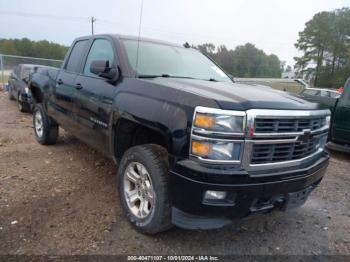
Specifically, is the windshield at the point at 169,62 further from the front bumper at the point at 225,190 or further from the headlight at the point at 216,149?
the front bumper at the point at 225,190

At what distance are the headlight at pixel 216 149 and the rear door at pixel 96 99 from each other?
1.31m

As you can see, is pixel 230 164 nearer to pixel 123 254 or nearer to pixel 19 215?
pixel 123 254

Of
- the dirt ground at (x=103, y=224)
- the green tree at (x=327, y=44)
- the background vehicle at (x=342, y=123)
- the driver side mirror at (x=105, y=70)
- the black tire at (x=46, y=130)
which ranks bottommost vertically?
the dirt ground at (x=103, y=224)

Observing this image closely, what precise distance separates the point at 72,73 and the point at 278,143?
312cm

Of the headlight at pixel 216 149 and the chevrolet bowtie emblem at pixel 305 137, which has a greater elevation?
the chevrolet bowtie emblem at pixel 305 137

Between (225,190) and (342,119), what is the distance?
511cm

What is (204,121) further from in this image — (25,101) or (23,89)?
(23,89)

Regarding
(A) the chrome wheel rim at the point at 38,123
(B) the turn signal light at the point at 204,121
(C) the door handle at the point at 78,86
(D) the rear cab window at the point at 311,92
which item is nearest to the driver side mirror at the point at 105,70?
(C) the door handle at the point at 78,86

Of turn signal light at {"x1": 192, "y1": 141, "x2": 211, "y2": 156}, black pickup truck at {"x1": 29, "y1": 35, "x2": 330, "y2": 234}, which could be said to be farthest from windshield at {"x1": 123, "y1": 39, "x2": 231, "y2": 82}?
turn signal light at {"x1": 192, "y1": 141, "x2": 211, "y2": 156}

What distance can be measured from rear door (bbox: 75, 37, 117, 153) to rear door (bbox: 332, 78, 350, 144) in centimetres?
506

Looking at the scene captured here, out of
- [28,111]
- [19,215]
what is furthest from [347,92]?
[28,111]

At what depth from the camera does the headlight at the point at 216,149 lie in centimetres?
224

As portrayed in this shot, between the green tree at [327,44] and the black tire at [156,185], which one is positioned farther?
the green tree at [327,44]

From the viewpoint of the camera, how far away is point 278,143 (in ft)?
7.98
